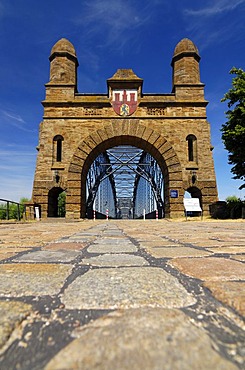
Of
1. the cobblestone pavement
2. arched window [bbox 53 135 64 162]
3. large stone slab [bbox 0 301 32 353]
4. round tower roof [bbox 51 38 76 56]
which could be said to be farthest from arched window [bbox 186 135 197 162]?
large stone slab [bbox 0 301 32 353]

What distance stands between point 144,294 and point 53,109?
16785 millimetres

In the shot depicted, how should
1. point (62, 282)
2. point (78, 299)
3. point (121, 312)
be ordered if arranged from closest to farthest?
1. point (121, 312)
2. point (78, 299)
3. point (62, 282)

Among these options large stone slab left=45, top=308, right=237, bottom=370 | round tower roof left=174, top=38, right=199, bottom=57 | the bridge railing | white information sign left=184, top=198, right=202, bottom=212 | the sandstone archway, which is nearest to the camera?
large stone slab left=45, top=308, right=237, bottom=370

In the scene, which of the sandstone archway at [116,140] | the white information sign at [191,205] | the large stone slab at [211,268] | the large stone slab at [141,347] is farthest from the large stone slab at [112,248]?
the sandstone archway at [116,140]

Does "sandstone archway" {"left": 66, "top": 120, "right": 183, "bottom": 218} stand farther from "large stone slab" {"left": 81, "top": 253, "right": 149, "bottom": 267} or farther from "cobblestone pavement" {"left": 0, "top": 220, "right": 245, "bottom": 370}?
"cobblestone pavement" {"left": 0, "top": 220, "right": 245, "bottom": 370}

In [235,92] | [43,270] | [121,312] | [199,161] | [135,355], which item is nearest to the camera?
[135,355]

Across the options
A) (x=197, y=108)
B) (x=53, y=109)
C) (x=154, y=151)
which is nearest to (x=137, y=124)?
(x=154, y=151)

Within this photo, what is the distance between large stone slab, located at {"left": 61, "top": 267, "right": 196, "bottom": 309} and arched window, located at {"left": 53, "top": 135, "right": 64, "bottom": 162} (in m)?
15.6

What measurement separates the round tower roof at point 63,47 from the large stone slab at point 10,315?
1866 centimetres

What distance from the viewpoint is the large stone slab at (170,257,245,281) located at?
1273 millimetres

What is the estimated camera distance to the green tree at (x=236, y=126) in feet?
42.4

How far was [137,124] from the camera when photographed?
16.2 m

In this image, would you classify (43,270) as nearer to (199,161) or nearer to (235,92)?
(235,92)

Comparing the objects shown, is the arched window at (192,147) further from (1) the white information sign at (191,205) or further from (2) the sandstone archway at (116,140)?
(1) the white information sign at (191,205)
